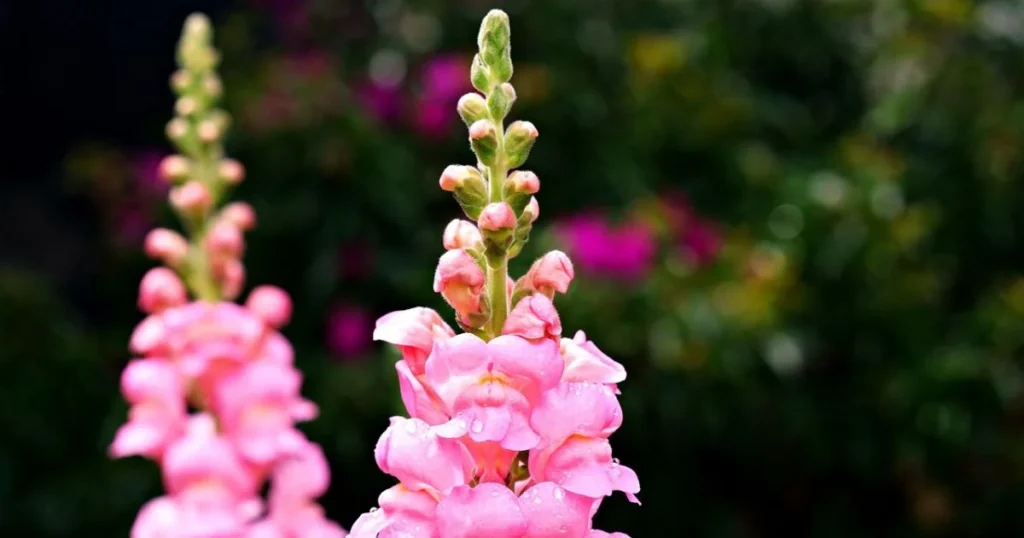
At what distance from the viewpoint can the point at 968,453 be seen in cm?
305

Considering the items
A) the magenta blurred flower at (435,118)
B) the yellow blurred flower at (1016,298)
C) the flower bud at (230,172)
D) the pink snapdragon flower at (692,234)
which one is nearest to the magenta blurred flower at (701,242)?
the pink snapdragon flower at (692,234)

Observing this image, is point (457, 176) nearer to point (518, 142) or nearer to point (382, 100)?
point (518, 142)

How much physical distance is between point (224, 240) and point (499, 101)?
1.87 ft

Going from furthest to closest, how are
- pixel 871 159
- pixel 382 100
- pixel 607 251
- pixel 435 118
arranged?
pixel 871 159 < pixel 382 100 < pixel 435 118 < pixel 607 251

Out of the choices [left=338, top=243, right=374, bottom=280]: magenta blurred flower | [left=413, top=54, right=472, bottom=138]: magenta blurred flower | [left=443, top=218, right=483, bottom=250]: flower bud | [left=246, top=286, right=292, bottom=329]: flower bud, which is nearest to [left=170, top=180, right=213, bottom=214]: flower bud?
[left=246, top=286, right=292, bottom=329]: flower bud

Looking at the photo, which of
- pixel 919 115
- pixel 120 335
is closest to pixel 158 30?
pixel 120 335

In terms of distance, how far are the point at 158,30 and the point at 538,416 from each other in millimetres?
3517

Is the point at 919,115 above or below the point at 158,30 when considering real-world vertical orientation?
below

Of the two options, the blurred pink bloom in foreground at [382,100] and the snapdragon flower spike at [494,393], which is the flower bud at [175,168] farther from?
the blurred pink bloom in foreground at [382,100]

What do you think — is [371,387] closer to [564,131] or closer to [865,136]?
[564,131]

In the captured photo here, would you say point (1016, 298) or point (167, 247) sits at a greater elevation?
point (167, 247)

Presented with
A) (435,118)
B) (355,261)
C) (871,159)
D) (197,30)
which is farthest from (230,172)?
(871,159)

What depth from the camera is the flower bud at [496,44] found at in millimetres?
681

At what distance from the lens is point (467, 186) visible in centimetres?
68
